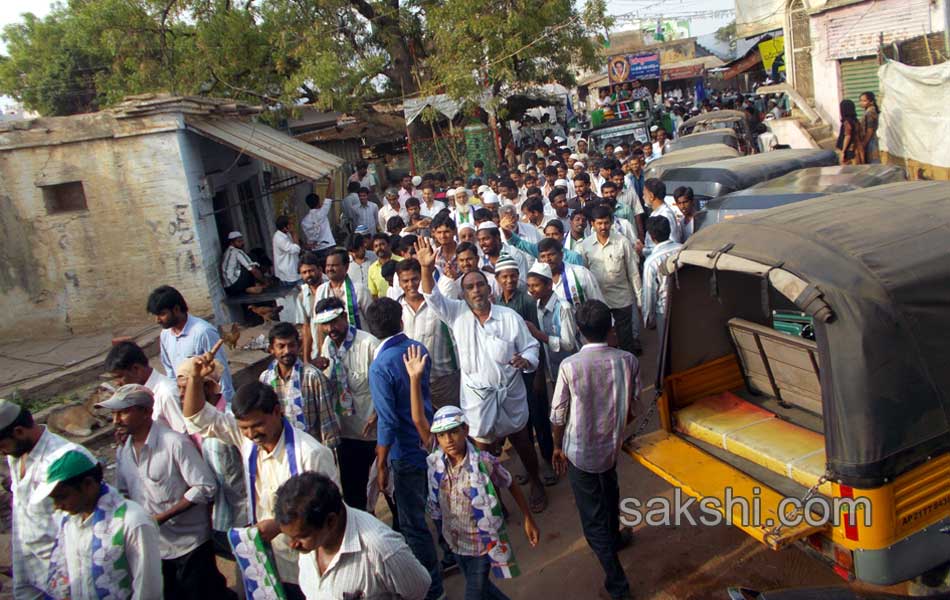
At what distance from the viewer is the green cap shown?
2924 mm

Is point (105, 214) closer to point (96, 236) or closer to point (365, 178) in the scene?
point (96, 236)

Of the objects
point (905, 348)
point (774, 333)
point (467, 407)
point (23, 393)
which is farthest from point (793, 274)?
point (23, 393)

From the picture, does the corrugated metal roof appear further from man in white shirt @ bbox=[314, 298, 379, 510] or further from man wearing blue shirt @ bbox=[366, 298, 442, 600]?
man wearing blue shirt @ bbox=[366, 298, 442, 600]

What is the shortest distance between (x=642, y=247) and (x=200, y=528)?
5.63 metres

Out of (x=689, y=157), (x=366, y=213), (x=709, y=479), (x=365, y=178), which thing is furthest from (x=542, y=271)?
(x=365, y=178)

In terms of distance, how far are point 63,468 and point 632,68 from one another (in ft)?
97.6

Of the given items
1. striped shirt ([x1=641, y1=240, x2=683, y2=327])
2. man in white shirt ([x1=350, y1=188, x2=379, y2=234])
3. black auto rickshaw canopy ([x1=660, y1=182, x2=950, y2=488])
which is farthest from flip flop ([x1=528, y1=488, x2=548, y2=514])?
man in white shirt ([x1=350, y1=188, x2=379, y2=234])

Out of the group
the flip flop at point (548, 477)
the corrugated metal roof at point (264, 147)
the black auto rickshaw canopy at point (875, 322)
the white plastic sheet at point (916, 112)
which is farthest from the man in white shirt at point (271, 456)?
the white plastic sheet at point (916, 112)

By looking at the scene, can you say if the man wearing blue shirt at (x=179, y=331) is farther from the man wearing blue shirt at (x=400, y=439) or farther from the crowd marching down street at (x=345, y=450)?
the man wearing blue shirt at (x=400, y=439)

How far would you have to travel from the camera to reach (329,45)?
17.2 meters

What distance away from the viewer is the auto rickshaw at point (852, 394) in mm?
3223

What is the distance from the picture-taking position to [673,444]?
14.9 ft

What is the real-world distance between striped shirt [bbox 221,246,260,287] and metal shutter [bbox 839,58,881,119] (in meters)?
13.9

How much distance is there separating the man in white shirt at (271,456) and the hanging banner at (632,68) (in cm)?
2855
